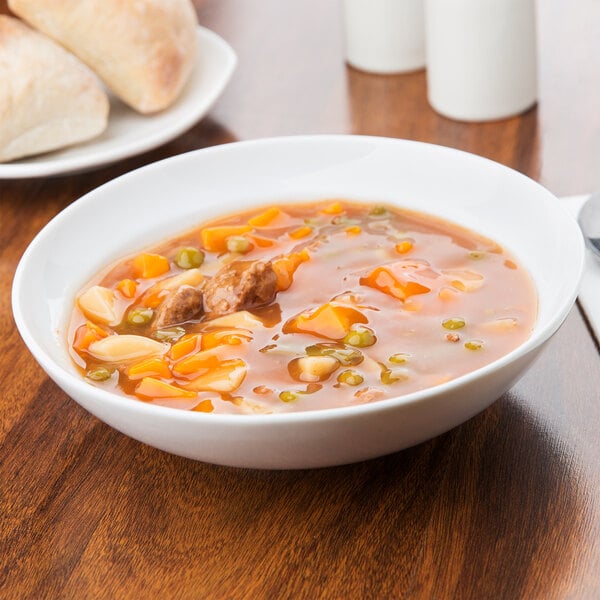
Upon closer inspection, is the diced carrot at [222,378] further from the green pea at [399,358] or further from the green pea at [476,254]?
the green pea at [476,254]

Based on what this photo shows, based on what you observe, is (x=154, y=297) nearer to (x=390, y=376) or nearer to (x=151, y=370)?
(x=151, y=370)

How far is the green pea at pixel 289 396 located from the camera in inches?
64.6

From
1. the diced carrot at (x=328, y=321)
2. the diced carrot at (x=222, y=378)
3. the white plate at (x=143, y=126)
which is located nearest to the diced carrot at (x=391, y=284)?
the diced carrot at (x=328, y=321)

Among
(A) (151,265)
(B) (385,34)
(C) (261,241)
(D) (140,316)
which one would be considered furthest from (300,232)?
(B) (385,34)

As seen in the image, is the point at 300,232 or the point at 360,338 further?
the point at 300,232

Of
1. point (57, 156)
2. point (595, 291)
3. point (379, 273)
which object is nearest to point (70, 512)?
point (379, 273)

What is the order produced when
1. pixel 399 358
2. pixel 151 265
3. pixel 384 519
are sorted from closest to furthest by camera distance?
pixel 384 519 → pixel 399 358 → pixel 151 265

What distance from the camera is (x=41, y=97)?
2762 mm

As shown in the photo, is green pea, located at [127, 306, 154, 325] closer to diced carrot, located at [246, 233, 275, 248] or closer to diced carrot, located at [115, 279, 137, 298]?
diced carrot, located at [115, 279, 137, 298]

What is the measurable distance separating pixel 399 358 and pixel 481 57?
147 cm

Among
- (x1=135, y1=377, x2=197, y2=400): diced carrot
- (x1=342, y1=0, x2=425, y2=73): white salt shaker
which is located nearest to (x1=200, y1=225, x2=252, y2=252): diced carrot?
(x1=135, y1=377, x2=197, y2=400): diced carrot

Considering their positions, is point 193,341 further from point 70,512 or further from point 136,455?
point 70,512

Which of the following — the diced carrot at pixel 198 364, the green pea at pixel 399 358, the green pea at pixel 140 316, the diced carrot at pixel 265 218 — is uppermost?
the green pea at pixel 399 358

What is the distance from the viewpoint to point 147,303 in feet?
6.71
